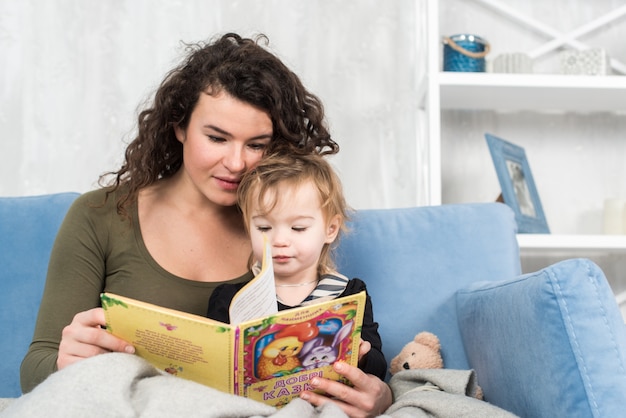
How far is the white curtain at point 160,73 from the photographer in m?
2.62

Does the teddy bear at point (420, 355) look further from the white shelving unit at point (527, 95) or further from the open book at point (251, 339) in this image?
the white shelving unit at point (527, 95)

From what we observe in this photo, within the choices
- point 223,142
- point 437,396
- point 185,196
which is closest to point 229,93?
point 223,142

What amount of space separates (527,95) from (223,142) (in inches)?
55.2

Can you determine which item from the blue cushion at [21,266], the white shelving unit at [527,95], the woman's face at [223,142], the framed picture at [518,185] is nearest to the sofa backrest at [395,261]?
the blue cushion at [21,266]

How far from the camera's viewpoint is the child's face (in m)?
1.43

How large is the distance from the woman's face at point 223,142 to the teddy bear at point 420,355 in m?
0.47

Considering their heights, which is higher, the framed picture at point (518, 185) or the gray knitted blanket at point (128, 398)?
the framed picture at point (518, 185)

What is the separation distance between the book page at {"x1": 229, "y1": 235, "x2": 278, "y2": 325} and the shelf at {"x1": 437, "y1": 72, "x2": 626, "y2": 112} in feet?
4.72

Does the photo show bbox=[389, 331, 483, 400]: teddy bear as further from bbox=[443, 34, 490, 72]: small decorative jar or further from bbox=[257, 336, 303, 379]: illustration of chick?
bbox=[443, 34, 490, 72]: small decorative jar

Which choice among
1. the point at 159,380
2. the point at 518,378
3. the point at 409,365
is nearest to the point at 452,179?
the point at 409,365

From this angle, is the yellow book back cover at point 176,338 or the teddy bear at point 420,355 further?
the teddy bear at point 420,355

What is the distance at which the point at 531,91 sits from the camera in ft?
8.21

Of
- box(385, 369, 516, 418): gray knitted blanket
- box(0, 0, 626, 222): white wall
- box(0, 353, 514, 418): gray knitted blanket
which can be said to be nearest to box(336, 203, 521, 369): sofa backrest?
box(385, 369, 516, 418): gray knitted blanket

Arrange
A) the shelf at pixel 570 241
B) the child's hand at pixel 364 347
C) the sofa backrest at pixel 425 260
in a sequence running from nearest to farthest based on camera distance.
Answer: the child's hand at pixel 364 347, the sofa backrest at pixel 425 260, the shelf at pixel 570 241
